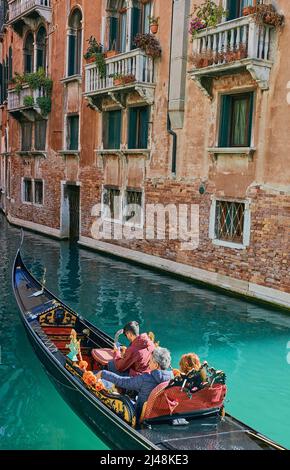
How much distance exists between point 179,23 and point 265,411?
7.51 meters

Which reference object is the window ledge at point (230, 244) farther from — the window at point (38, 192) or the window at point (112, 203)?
the window at point (38, 192)

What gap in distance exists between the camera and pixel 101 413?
415cm

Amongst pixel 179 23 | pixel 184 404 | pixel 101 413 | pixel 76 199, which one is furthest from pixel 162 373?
pixel 76 199

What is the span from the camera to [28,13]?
15.2 metres

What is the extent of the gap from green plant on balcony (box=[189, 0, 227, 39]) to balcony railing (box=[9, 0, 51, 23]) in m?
7.06

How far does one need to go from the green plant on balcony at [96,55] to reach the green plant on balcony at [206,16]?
9.96 feet

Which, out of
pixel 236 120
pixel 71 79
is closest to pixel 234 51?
pixel 236 120

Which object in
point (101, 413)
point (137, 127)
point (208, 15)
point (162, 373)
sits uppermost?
point (208, 15)

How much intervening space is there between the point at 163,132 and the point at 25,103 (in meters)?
6.77

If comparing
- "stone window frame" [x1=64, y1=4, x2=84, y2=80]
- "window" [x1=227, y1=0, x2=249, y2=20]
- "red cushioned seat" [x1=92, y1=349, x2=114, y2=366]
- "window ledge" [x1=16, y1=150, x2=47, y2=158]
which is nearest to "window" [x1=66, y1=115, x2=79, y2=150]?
"stone window frame" [x1=64, y1=4, x2=84, y2=80]

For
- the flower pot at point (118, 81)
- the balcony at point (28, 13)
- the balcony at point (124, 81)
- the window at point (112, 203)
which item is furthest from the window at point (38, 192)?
the flower pot at point (118, 81)
